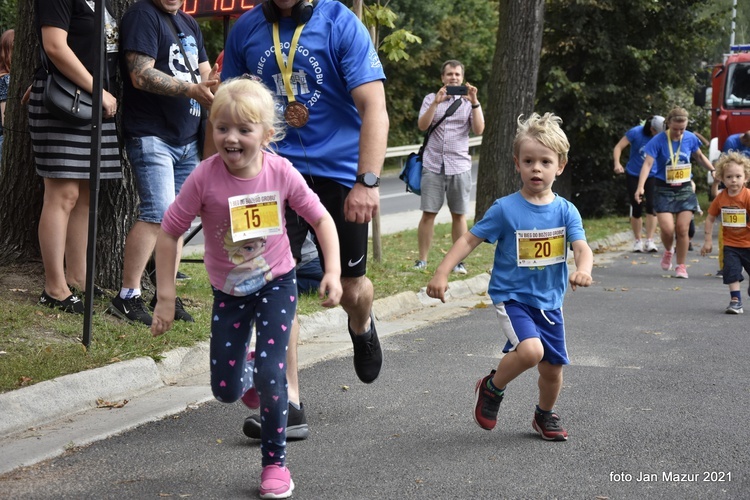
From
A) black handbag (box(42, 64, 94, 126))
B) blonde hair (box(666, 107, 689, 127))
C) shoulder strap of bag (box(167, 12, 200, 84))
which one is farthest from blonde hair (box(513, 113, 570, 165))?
blonde hair (box(666, 107, 689, 127))

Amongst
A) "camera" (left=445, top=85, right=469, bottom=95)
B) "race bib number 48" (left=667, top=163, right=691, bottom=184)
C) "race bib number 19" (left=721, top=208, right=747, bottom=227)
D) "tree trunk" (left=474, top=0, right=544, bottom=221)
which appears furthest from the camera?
"tree trunk" (left=474, top=0, right=544, bottom=221)

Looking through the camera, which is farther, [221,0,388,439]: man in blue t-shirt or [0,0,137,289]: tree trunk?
[0,0,137,289]: tree trunk

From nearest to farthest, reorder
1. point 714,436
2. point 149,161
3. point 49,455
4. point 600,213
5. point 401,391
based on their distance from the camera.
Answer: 1. point 49,455
2. point 714,436
3. point 401,391
4. point 149,161
5. point 600,213

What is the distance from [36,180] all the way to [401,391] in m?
3.18

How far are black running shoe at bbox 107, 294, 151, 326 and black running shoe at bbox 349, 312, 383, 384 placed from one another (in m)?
1.79

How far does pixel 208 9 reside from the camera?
9578 mm

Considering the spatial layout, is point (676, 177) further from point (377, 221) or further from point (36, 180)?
point (36, 180)

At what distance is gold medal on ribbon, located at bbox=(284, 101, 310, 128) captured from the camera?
5.08 m

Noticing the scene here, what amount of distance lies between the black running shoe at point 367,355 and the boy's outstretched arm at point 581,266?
1.15m

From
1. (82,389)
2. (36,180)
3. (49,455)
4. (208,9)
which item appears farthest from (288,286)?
(208,9)

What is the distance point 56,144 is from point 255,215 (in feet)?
9.45

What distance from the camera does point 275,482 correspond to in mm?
4059

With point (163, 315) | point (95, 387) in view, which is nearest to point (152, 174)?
point (95, 387)

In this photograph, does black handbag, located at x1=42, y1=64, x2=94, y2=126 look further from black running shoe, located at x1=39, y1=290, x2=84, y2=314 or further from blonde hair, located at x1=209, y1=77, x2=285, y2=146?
blonde hair, located at x1=209, y1=77, x2=285, y2=146
